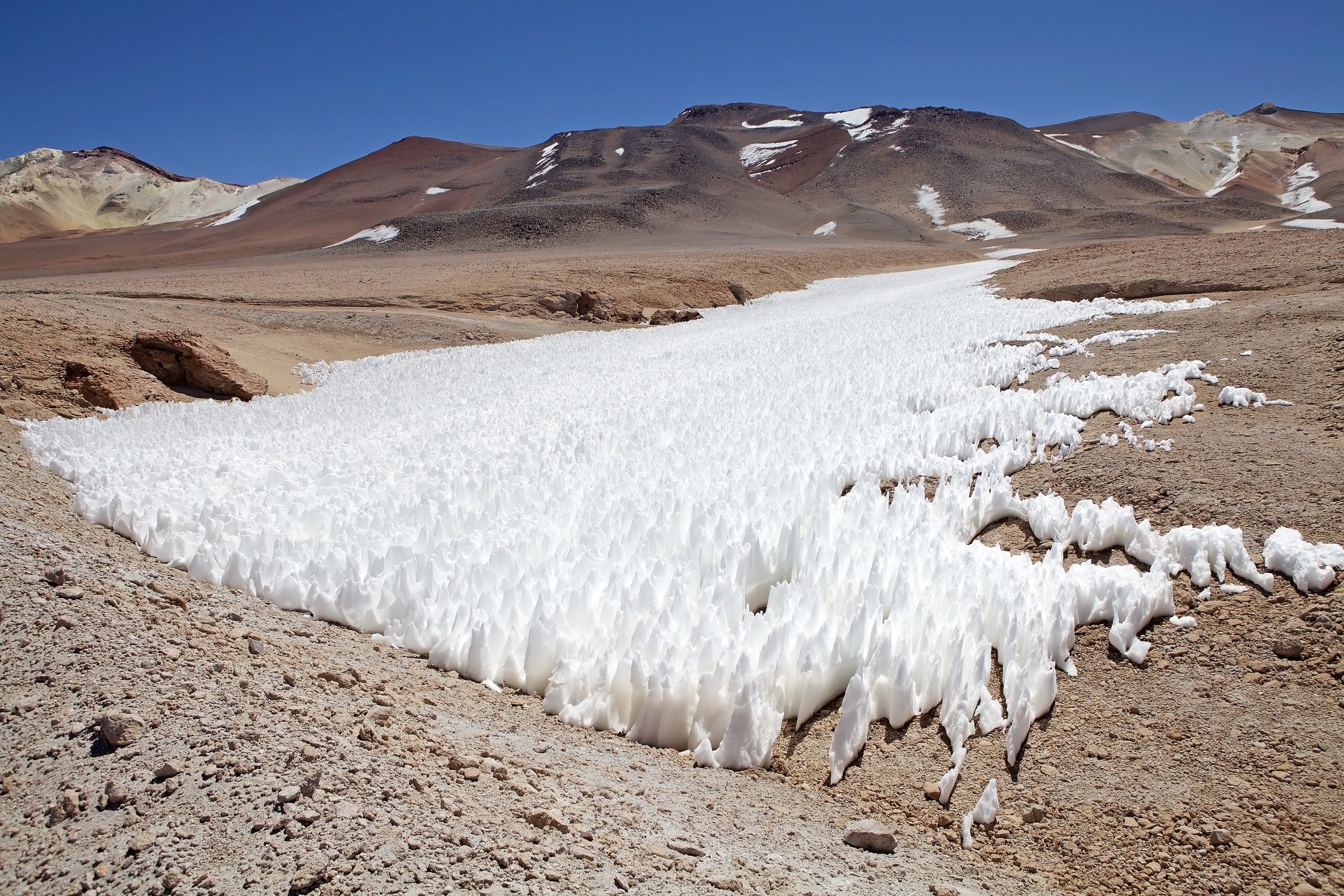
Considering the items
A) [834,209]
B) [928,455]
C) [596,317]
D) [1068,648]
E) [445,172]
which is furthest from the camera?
[445,172]

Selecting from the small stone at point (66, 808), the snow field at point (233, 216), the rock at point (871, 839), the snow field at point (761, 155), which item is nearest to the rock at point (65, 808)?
the small stone at point (66, 808)

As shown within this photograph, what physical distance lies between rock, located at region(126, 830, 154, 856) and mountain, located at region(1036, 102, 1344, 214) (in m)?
84.8

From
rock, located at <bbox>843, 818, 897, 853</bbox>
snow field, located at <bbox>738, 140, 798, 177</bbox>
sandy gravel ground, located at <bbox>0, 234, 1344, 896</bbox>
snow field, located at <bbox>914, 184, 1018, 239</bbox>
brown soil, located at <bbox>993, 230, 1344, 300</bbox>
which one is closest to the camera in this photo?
sandy gravel ground, located at <bbox>0, 234, 1344, 896</bbox>

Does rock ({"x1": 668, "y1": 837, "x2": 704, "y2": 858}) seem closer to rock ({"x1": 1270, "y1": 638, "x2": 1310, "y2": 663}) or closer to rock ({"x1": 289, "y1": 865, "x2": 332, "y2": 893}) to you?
rock ({"x1": 289, "y1": 865, "x2": 332, "y2": 893})

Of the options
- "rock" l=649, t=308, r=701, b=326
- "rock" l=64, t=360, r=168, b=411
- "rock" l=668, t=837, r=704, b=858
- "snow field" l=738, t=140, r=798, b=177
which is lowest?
"rock" l=668, t=837, r=704, b=858

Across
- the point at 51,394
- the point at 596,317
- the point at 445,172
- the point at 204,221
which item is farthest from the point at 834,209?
the point at 51,394

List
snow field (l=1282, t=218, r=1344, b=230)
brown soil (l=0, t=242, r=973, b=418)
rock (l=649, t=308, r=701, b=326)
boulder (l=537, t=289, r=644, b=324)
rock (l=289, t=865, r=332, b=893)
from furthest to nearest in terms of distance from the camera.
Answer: snow field (l=1282, t=218, r=1344, b=230)
boulder (l=537, t=289, r=644, b=324)
rock (l=649, t=308, r=701, b=326)
brown soil (l=0, t=242, r=973, b=418)
rock (l=289, t=865, r=332, b=893)

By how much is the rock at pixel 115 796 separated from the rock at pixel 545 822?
0.81 m

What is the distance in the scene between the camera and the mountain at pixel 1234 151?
72375 millimetres

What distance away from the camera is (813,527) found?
3242 mm

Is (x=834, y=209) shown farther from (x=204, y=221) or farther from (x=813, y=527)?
(x=813, y=527)

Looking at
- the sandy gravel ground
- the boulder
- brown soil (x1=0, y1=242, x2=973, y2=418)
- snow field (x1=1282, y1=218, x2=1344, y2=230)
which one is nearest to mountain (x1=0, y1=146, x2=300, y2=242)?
brown soil (x1=0, y1=242, x2=973, y2=418)

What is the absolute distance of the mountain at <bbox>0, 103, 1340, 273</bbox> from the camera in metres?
50.5

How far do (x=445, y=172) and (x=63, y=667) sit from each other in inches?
3735
